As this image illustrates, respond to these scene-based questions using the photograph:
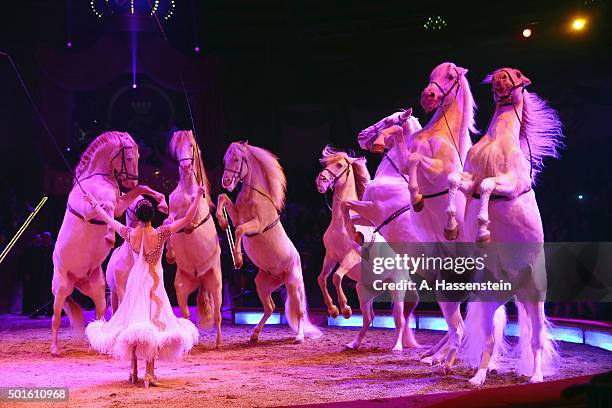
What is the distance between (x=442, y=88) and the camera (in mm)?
6922

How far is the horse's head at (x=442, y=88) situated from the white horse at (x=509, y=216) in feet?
2.03

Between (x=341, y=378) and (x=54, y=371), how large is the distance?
283 centimetres

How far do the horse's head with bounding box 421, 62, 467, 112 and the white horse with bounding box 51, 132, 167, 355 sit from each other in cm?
337

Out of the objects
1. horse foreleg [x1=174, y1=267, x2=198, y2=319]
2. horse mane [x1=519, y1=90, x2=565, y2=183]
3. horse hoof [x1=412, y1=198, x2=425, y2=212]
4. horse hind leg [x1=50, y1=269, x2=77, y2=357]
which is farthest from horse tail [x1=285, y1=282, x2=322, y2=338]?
horse mane [x1=519, y1=90, x2=565, y2=183]

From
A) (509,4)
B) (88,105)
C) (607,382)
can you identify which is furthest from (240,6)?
(607,382)

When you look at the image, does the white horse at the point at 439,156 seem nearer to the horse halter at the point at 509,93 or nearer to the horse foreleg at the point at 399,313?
the horse halter at the point at 509,93

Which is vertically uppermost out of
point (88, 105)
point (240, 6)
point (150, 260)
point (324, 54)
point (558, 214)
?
point (240, 6)

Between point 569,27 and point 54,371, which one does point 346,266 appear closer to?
point 54,371

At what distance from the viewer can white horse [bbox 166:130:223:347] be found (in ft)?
28.8

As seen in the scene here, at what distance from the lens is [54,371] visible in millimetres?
6898

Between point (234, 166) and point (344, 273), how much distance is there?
6.49ft

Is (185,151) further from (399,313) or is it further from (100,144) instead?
(399,313)

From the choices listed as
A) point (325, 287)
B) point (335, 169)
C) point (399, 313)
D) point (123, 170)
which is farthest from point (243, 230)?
point (399, 313)

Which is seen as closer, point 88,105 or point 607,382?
point 607,382
